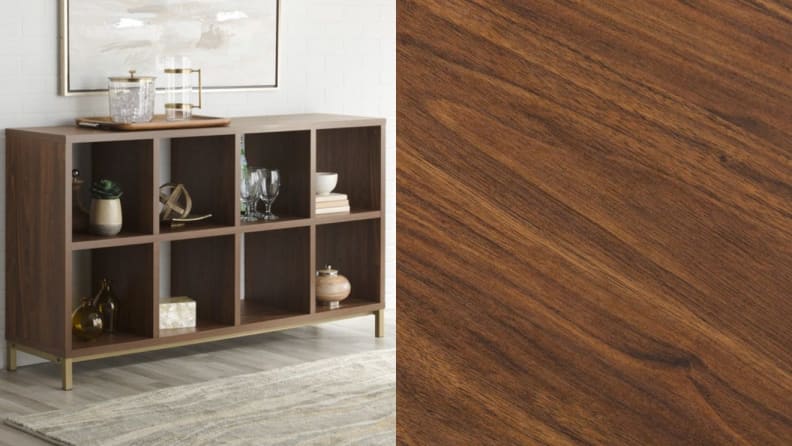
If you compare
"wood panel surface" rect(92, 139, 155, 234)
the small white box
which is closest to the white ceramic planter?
"wood panel surface" rect(92, 139, 155, 234)

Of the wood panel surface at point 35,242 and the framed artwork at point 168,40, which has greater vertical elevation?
the framed artwork at point 168,40

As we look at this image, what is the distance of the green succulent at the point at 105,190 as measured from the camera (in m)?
4.37

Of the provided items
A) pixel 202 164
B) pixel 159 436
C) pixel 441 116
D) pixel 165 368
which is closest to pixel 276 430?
pixel 159 436

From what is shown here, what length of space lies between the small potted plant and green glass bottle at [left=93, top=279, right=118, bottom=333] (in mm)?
275

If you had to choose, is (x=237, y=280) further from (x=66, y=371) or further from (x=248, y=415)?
(x=248, y=415)

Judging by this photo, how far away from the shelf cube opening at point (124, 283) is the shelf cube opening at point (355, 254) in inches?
38.5

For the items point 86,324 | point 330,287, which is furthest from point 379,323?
point 86,324

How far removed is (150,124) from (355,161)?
45.1 inches

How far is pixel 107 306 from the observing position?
4.51 meters

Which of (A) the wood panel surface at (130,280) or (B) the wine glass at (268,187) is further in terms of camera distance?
(B) the wine glass at (268,187)

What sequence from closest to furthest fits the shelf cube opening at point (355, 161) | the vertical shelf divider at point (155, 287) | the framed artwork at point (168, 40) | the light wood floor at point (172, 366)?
1. the light wood floor at point (172, 366)
2. the vertical shelf divider at point (155, 287)
3. the framed artwork at point (168, 40)
4. the shelf cube opening at point (355, 161)

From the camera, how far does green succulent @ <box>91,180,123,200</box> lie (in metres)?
4.37

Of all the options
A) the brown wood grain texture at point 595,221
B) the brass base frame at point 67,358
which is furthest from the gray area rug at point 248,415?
the brown wood grain texture at point 595,221

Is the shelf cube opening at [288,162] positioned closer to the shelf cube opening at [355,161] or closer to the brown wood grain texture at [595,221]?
the shelf cube opening at [355,161]
